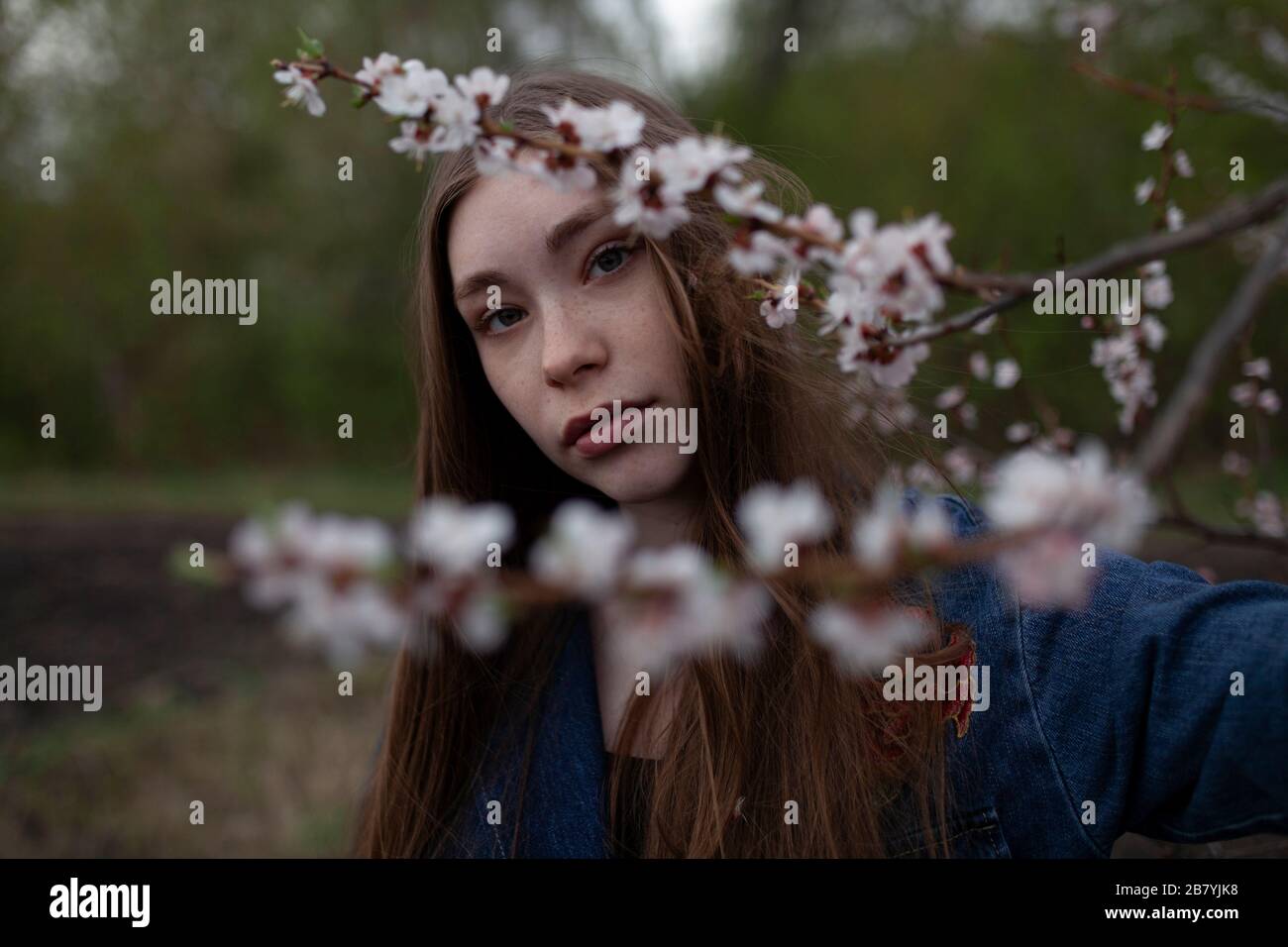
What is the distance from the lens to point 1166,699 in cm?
88

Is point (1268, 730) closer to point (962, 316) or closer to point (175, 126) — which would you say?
point (962, 316)

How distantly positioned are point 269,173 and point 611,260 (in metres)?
8.66

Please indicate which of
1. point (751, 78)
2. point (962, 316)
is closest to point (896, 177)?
point (751, 78)

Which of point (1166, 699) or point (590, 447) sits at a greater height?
point (590, 447)

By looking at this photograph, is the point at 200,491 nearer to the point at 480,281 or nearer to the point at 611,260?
the point at 480,281

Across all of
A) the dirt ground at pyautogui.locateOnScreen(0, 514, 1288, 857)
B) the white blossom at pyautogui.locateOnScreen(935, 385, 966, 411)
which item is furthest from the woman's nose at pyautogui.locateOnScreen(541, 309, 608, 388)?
the dirt ground at pyautogui.locateOnScreen(0, 514, 1288, 857)

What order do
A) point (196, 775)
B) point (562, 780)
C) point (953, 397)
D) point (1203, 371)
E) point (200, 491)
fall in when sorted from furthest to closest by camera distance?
point (200, 491), point (196, 775), point (953, 397), point (562, 780), point (1203, 371)

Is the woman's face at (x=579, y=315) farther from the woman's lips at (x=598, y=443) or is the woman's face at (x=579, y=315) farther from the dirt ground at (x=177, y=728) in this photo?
the dirt ground at (x=177, y=728)

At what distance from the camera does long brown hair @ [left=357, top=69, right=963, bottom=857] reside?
3.70 ft

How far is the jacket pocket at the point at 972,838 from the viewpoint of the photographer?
109 cm

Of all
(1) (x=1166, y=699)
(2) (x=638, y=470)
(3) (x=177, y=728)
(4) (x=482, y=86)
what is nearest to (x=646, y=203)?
(4) (x=482, y=86)

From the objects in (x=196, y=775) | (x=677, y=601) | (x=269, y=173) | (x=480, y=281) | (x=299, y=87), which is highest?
(x=269, y=173)

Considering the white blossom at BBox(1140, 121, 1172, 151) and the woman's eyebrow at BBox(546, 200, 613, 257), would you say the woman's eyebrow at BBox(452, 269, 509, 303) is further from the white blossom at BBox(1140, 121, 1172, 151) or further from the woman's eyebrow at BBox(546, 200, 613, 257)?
the white blossom at BBox(1140, 121, 1172, 151)

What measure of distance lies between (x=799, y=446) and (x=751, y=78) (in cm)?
772
